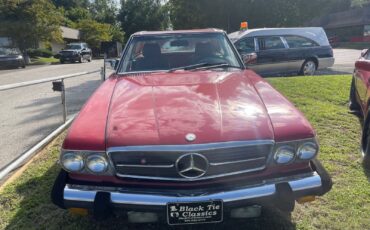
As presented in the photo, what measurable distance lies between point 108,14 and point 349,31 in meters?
40.4

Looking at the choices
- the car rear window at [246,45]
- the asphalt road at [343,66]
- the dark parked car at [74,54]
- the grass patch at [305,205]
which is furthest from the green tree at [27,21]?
the grass patch at [305,205]

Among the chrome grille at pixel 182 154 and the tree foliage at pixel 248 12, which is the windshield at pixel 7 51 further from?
the chrome grille at pixel 182 154

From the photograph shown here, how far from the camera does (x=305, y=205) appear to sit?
3.64 metres

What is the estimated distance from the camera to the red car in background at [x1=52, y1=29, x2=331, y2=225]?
2689 mm

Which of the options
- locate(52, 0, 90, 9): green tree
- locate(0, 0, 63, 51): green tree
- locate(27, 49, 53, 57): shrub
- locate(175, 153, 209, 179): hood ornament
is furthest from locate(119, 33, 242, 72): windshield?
locate(52, 0, 90, 9): green tree

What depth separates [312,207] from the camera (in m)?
3.59

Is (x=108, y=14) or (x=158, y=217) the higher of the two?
(x=108, y=14)

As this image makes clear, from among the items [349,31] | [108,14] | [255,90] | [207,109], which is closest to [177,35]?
[255,90]

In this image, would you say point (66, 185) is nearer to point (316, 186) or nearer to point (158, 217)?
point (158, 217)

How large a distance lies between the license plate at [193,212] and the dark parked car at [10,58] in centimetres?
2577

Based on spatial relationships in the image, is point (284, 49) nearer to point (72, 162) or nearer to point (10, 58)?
point (72, 162)

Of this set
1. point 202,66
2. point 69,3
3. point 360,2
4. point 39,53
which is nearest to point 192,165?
point 202,66

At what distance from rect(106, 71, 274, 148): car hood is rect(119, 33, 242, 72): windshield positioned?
0.64m

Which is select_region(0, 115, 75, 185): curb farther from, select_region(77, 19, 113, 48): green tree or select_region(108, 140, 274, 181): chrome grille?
select_region(77, 19, 113, 48): green tree
